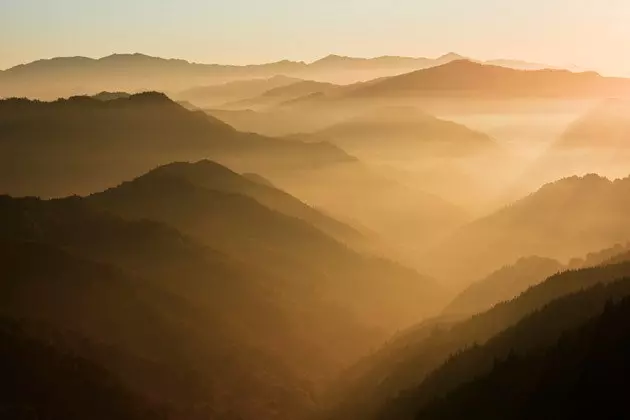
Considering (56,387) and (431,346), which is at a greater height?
(431,346)

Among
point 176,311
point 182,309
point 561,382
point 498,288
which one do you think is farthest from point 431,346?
point 498,288

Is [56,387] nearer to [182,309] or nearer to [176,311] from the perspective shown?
[176,311]

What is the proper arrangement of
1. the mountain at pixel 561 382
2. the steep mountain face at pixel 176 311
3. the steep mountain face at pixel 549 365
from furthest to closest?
the steep mountain face at pixel 176 311 → the steep mountain face at pixel 549 365 → the mountain at pixel 561 382

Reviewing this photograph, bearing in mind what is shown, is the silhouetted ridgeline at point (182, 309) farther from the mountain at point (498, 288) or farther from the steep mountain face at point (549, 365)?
the steep mountain face at point (549, 365)

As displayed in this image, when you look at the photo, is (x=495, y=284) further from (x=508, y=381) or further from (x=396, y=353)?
(x=508, y=381)

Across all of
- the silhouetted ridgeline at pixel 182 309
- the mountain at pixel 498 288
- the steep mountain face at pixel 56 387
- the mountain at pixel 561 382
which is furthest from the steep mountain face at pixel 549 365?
the mountain at pixel 498 288

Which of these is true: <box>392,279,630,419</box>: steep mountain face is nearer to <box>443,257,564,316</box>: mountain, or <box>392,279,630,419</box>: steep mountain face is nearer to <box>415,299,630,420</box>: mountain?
<box>415,299,630,420</box>: mountain

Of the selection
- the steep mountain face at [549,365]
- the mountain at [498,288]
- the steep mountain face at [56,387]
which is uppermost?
the mountain at [498,288]
